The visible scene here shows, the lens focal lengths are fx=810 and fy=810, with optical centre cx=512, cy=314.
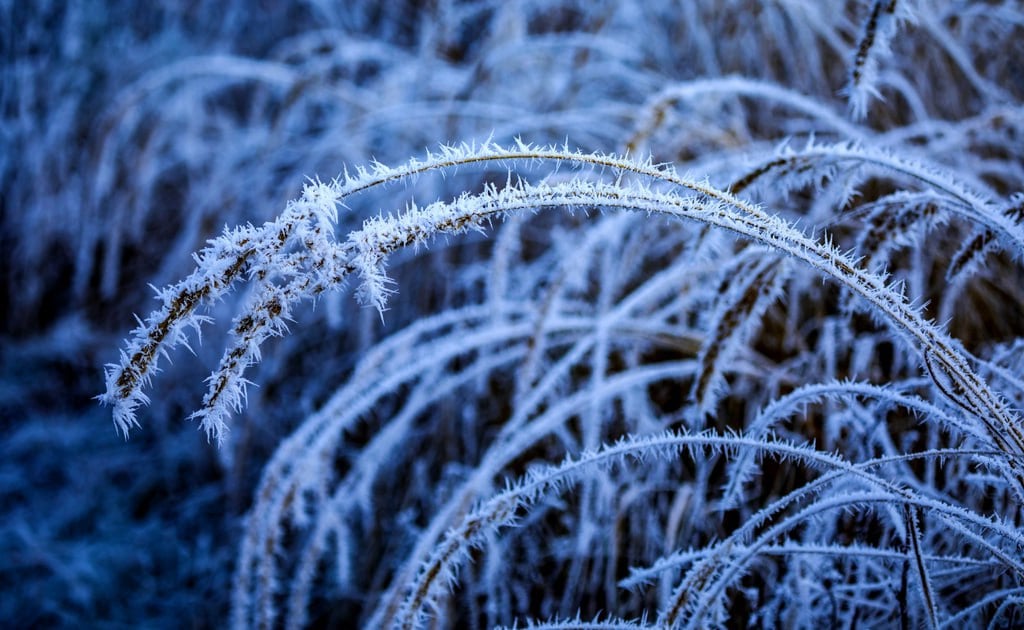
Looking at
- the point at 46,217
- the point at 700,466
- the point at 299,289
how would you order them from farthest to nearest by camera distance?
1. the point at 46,217
2. the point at 700,466
3. the point at 299,289

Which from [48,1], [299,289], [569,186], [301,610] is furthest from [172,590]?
[48,1]

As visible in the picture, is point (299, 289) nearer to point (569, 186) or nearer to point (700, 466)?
point (569, 186)

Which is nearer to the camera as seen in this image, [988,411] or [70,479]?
[988,411]

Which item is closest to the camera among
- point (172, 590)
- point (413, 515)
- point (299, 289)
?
point (299, 289)

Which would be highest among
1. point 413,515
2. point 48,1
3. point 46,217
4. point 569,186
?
point 48,1

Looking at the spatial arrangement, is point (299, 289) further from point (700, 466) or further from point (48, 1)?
point (48, 1)

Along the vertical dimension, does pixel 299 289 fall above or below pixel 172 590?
above
